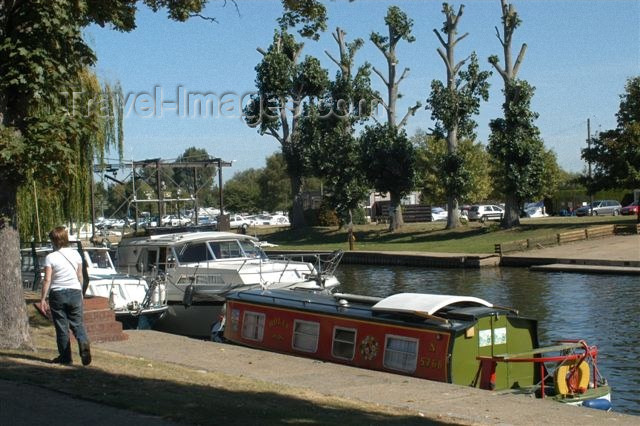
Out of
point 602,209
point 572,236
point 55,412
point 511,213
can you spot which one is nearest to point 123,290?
point 55,412

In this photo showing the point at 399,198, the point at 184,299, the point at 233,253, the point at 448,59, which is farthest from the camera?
the point at 399,198

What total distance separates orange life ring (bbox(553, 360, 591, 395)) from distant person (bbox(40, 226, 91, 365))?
7.93 metres

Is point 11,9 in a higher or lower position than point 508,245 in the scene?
higher

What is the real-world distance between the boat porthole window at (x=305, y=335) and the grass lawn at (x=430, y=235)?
31.1m

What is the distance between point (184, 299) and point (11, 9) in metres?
13.3

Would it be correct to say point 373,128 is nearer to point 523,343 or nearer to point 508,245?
point 508,245

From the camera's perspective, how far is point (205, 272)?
1035 inches

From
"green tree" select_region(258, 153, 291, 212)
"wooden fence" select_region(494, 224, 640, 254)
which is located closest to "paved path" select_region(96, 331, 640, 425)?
"wooden fence" select_region(494, 224, 640, 254)

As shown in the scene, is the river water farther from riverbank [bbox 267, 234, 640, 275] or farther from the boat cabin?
the boat cabin

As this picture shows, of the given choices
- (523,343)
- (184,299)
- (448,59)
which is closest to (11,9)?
(523,343)

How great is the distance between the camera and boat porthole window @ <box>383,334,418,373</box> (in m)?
16.0

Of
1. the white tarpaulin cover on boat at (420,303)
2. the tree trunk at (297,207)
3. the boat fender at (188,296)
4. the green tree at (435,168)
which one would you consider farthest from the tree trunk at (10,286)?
the green tree at (435,168)

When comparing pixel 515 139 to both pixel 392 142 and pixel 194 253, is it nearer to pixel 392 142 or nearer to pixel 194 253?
pixel 392 142

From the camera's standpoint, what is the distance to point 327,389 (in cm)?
1321
